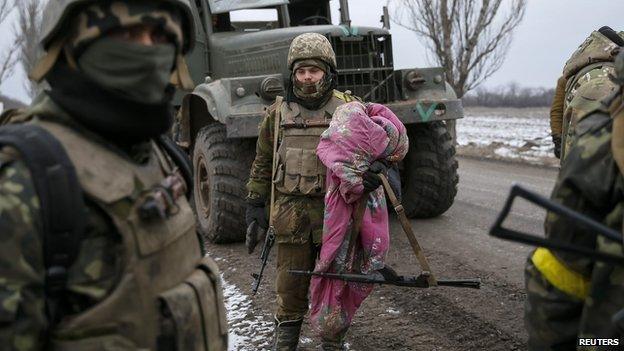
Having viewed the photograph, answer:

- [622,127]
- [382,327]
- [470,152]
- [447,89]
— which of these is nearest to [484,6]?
[470,152]

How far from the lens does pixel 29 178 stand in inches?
58.7

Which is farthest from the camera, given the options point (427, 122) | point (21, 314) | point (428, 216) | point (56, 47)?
point (428, 216)

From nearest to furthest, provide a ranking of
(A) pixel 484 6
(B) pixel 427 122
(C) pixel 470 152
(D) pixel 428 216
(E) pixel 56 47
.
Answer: (E) pixel 56 47 < (B) pixel 427 122 < (D) pixel 428 216 < (A) pixel 484 6 < (C) pixel 470 152

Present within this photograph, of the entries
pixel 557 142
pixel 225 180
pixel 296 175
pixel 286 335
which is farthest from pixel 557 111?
pixel 225 180

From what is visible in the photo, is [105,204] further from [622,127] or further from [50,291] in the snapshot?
[622,127]

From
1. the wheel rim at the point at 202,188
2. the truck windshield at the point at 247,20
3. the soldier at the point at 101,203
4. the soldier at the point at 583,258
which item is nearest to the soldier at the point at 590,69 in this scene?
the soldier at the point at 583,258

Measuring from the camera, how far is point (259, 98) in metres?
A: 6.60

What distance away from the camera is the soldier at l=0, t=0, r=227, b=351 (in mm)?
1483

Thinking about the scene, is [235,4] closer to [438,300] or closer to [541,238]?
[438,300]

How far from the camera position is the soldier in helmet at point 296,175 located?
3.87 metres

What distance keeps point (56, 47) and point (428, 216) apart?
20.6ft

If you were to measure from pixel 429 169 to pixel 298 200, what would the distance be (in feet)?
11.7

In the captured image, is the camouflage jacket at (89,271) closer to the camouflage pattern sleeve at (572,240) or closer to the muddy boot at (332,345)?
the camouflage pattern sleeve at (572,240)

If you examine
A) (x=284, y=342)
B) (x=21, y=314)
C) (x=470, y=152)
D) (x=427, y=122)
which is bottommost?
(x=470, y=152)
